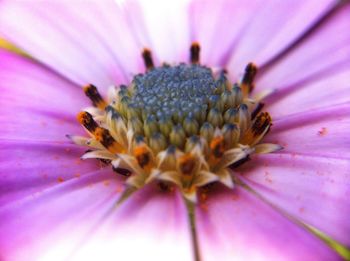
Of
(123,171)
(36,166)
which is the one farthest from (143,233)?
(36,166)

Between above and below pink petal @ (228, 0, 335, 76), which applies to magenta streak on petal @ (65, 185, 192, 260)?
below

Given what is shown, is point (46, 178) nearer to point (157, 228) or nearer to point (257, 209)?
point (157, 228)

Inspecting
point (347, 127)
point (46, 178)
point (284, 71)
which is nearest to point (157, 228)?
point (46, 178)

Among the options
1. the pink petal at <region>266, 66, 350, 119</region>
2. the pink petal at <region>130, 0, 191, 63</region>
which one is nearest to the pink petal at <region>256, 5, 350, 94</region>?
the pink petal at <region>266, 66, 350, 119</region>

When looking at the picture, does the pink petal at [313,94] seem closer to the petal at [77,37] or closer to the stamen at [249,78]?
the stamen at [249,78]

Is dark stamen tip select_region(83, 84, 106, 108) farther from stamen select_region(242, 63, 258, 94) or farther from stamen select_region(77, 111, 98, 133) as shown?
stamen select_region(242, 63, 258, 94)

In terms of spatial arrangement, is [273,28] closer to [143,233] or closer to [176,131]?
[176,131]

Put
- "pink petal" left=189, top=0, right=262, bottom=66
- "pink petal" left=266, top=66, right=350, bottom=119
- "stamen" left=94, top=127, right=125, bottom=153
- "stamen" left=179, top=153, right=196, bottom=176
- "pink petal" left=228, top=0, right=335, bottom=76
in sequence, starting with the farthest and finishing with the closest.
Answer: "pink petal" left=189, top=0, right=262, bottom=66 → "pink petal" left=228, top=0, right=335, bottom=76 → "pink petal" left=266, top=66, right=350, bottom=119 → "stamen" left=94, top=127, right=125, bottom=153 → "stamen" left=179, top=153, right=196, bottom=176
